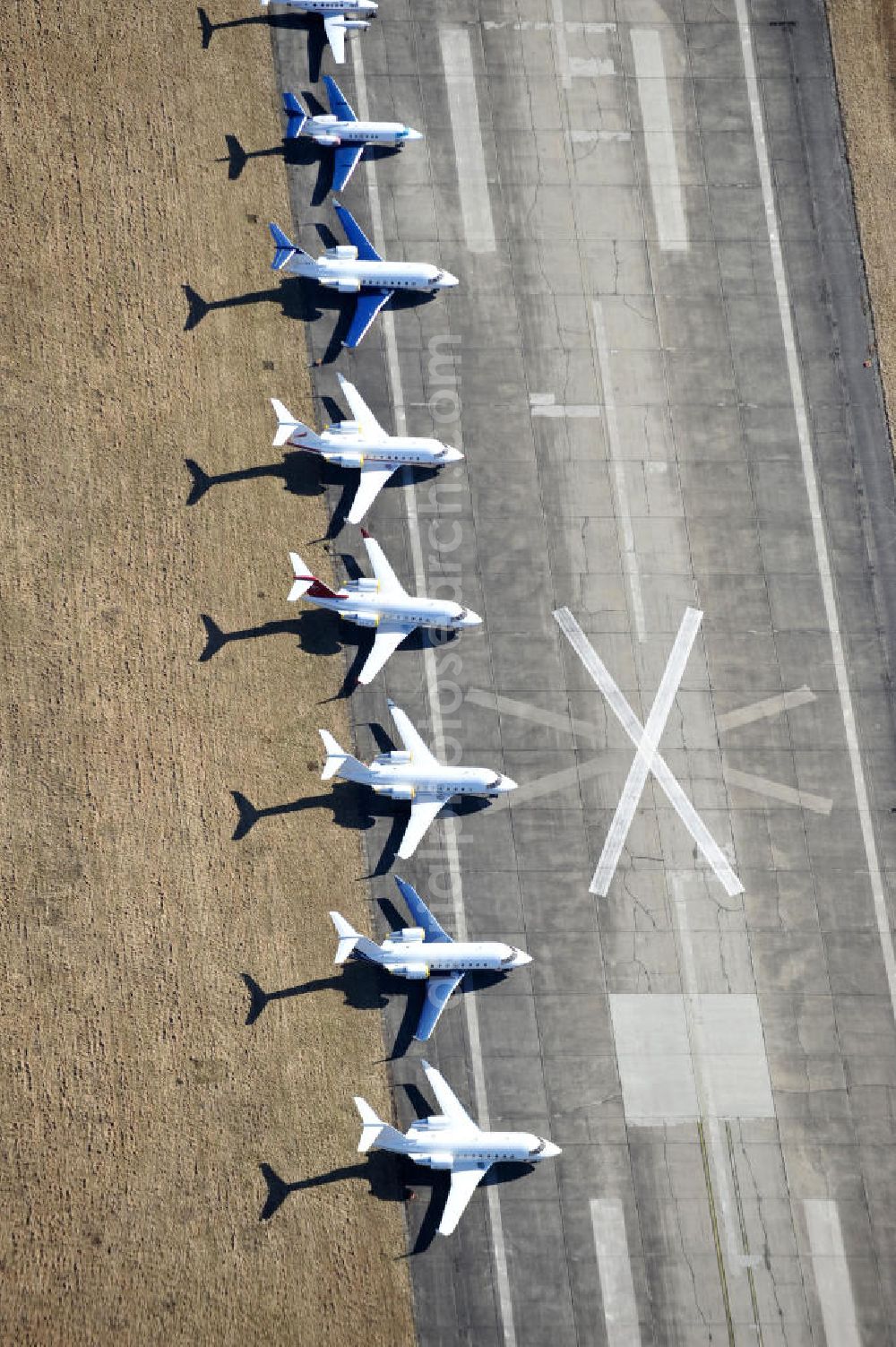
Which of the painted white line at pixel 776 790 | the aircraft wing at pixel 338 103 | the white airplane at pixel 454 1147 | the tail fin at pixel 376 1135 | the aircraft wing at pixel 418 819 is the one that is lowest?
the white airplane at pixel 454 1147

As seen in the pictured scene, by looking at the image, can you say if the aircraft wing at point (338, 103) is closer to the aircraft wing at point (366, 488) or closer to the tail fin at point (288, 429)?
the tail fin at point (288, 429)

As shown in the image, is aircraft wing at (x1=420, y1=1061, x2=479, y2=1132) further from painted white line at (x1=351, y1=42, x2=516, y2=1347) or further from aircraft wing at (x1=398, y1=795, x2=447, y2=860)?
aircraft wing at (x1=398, y1=795, x2=447, y2=860)

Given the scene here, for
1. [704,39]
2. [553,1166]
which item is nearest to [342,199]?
[704,39]

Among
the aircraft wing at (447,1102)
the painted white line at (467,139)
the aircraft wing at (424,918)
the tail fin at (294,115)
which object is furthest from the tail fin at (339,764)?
the tail fin at (294,115)

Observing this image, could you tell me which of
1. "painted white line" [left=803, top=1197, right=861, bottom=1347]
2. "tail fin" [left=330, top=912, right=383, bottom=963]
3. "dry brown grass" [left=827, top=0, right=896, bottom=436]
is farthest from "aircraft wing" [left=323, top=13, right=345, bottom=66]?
"painted white line" [left=803, top=1197, right=861, bottom=1347]

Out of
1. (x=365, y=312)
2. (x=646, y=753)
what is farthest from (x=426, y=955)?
(x=365, y=312)

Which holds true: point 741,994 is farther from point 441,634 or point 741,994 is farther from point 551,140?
point 551,140
